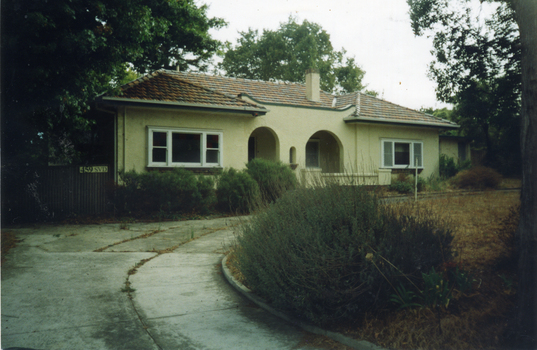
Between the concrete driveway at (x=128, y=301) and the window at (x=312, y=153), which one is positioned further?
the window at (x=312, y=153)

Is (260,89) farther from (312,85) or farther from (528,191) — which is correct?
(528,191)

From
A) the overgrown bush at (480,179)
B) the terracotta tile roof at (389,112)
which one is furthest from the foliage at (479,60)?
the terracotta tile roof at (389,112)

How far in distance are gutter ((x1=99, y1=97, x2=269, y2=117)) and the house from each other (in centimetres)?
3

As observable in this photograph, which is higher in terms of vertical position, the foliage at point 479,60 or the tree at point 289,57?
the tree at point 289,57

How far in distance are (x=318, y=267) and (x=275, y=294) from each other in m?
0.81

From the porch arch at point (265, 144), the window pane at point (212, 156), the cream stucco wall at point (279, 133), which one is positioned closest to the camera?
the cream stucco wall at point (279, 133)

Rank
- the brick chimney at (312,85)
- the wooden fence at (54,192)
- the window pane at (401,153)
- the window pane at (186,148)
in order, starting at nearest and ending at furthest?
1. the wooden fence at (54,192)
2. the window pane at (186,148)
3. the brick chimney at (312,85)
4. the window pane at (401,153)

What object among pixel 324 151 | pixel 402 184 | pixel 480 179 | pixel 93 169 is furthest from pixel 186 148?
pixel 480 179

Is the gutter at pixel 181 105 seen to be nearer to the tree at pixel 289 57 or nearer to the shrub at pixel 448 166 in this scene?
the shrub at pixel 448 166

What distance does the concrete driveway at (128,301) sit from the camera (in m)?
4.28

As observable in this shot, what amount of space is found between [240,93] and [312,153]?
553 centimetres

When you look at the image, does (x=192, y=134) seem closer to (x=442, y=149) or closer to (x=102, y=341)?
(x=102, y=341)

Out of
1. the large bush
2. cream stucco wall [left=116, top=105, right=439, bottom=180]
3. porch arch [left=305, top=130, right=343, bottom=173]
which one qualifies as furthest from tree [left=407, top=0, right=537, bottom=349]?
porch arch [left=305, top=130, right=343, bottom=173]

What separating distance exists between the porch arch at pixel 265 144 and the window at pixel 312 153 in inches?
113
